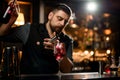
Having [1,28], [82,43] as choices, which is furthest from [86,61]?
[1,28]

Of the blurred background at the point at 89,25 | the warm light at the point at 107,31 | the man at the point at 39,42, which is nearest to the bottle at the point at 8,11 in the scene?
the man at the point at 39,42

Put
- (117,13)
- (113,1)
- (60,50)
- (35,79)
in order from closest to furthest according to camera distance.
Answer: (35,79), (60,50), (113,1), (117,13)

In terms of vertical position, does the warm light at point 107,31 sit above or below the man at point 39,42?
above

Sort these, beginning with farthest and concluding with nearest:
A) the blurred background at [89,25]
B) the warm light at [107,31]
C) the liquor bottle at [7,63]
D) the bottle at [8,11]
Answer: the warm light at [107,31], the blurred background at [89,25], the bottle at [8,11], the liquor bottle at [7,63]

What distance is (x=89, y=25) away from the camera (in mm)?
6273

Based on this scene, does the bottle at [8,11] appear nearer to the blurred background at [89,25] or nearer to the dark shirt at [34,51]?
the dark shirt at [34,51]

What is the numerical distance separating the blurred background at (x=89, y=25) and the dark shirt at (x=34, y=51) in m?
1.71

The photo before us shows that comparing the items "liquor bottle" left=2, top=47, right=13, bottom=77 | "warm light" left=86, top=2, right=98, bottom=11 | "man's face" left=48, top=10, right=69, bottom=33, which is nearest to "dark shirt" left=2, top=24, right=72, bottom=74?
"man's face" left=48, top=10, right=69, bottom=33

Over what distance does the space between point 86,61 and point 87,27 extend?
1284 millimetres

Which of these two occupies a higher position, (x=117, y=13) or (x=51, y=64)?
(x=117, y=13)

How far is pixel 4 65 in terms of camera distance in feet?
6.63

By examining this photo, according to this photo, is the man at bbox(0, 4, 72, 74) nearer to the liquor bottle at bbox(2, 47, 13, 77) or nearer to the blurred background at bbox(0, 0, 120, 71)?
the liquor bottle at bbox(2, 47, 13, 77)

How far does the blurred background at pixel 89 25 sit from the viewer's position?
4938 millimetres

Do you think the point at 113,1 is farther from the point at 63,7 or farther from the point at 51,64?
the point at 51,64
